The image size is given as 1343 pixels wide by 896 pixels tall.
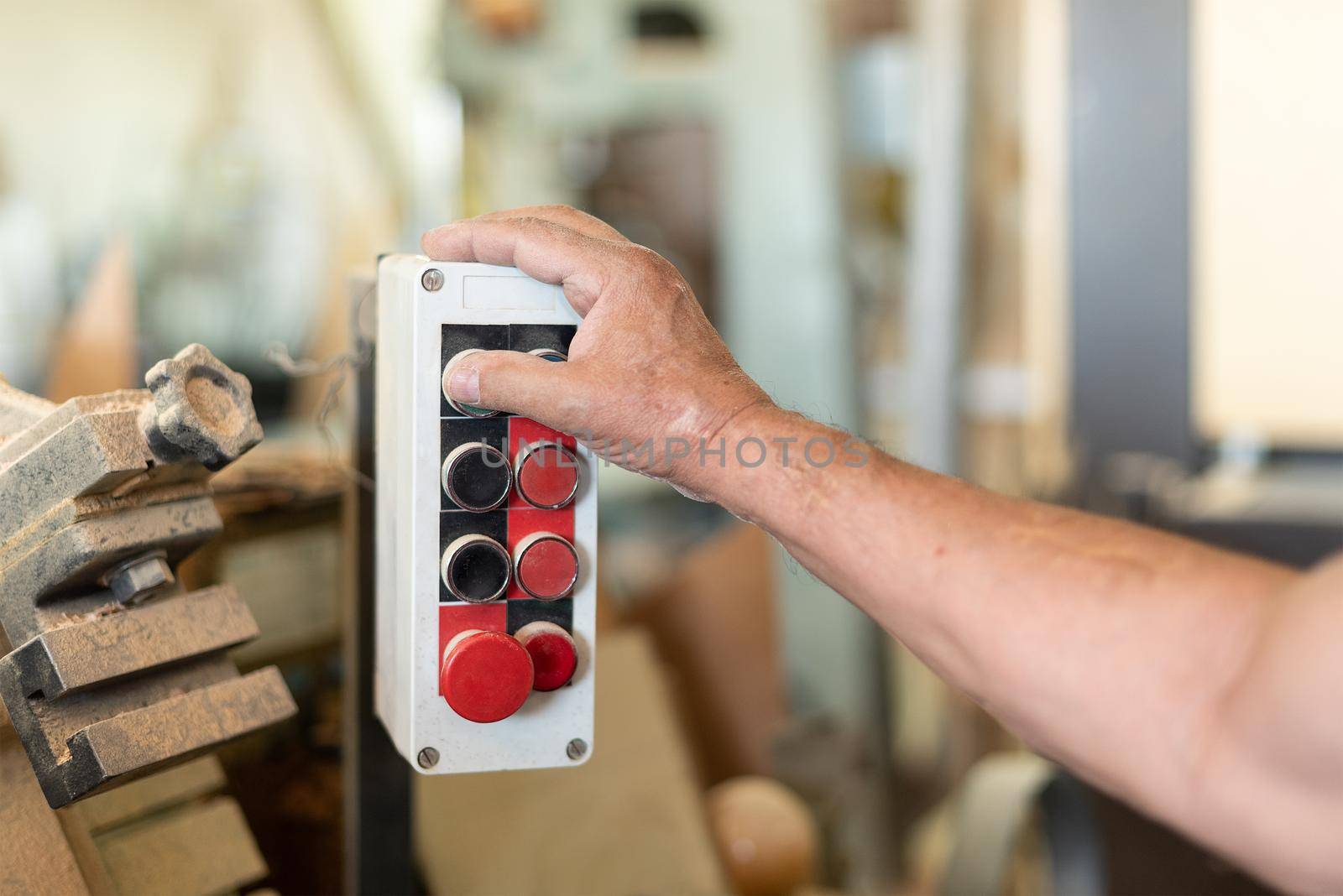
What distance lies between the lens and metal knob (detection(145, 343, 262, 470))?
550mm

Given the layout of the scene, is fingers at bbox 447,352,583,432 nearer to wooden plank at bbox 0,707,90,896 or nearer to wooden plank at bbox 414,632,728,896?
wooden plank at bbox 0,707,90,896

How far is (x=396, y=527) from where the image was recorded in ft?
2.09

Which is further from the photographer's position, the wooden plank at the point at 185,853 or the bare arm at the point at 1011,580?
the wooden plank at the point at 185,853

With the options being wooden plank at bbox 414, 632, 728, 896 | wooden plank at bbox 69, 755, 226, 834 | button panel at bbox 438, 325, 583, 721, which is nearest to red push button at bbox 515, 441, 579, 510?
button panel at bbox 438, 325, 583, 721

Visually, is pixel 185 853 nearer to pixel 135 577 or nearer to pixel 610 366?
pixel 135 577

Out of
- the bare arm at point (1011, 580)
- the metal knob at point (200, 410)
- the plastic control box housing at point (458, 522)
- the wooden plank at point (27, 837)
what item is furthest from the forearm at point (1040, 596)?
the wooden plank at point (27, 837)

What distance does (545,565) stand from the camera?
0.62 m

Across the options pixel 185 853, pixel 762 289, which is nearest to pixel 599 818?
pixel 185 853

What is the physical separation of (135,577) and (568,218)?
11.9 inches

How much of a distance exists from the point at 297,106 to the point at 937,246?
1.21 m

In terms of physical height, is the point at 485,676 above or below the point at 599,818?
above

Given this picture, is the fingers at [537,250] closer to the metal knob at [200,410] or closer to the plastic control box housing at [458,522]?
the plastic control box housing at [458,522]

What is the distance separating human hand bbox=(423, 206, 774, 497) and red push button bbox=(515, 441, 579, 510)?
18 mm

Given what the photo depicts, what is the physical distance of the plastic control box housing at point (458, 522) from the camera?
600 mm
